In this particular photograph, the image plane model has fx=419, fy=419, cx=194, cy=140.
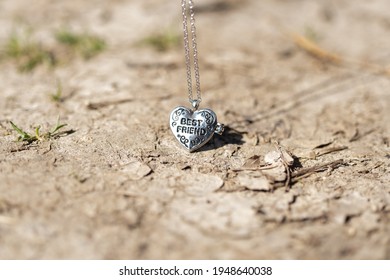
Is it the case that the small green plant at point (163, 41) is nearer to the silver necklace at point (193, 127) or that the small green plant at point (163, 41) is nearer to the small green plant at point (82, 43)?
the small green plant at point (82, 43)

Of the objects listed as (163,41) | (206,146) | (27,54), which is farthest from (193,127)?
(27,54)

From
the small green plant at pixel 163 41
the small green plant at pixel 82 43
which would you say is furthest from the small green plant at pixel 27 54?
the small green plant at pixel 163 41

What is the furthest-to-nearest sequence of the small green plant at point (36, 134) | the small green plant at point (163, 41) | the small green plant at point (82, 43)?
the small green plant at point (163, 41), the small green plant at point (82, 43), the small green plant at point (36, 134)

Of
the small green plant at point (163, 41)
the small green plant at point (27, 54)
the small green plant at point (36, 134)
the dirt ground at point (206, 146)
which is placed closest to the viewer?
the dirt ground at point (206, 146)

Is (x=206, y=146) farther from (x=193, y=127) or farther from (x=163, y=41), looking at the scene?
(x=163, y=41)

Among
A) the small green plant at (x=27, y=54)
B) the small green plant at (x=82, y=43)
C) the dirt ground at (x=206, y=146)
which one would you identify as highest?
the small green plant at (x=82, y=43)
